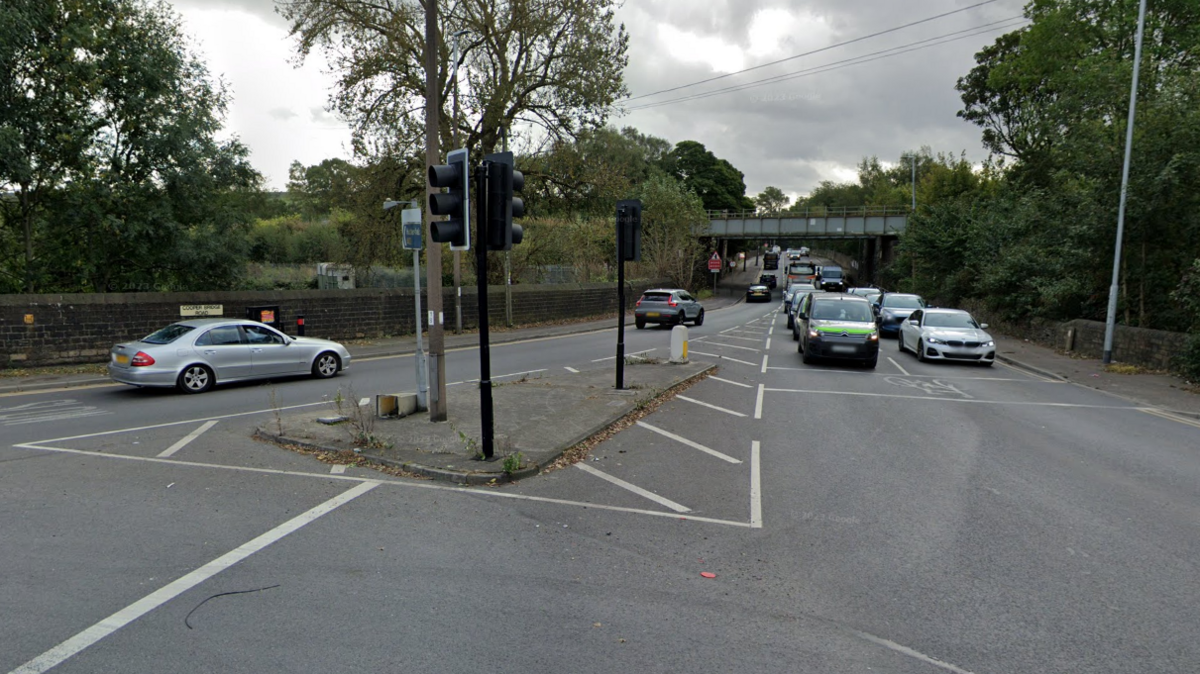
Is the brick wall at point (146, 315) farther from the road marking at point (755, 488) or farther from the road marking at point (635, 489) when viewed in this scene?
the road marking at point (755, 488)

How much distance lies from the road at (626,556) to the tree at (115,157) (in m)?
8.91

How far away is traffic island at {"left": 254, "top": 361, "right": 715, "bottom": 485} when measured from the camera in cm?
729

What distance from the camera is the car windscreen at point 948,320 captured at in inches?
743

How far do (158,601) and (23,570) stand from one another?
1.26m

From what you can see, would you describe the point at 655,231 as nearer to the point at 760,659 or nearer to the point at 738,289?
the point at 738,289

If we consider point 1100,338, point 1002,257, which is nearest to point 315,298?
point 1100,338

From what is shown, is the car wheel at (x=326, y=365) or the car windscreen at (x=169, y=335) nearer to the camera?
the car windscreen at (x=169, y=335)

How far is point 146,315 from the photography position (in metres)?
16.4

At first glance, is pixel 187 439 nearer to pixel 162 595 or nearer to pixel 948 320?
pixel 162 595

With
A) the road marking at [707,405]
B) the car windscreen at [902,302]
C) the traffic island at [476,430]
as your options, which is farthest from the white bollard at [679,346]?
the car windscreen at [902,302]

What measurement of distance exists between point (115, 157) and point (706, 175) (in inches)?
3111

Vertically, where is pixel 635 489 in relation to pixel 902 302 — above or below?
below

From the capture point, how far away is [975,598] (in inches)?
175

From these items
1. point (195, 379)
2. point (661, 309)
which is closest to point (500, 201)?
point (195, 379)
